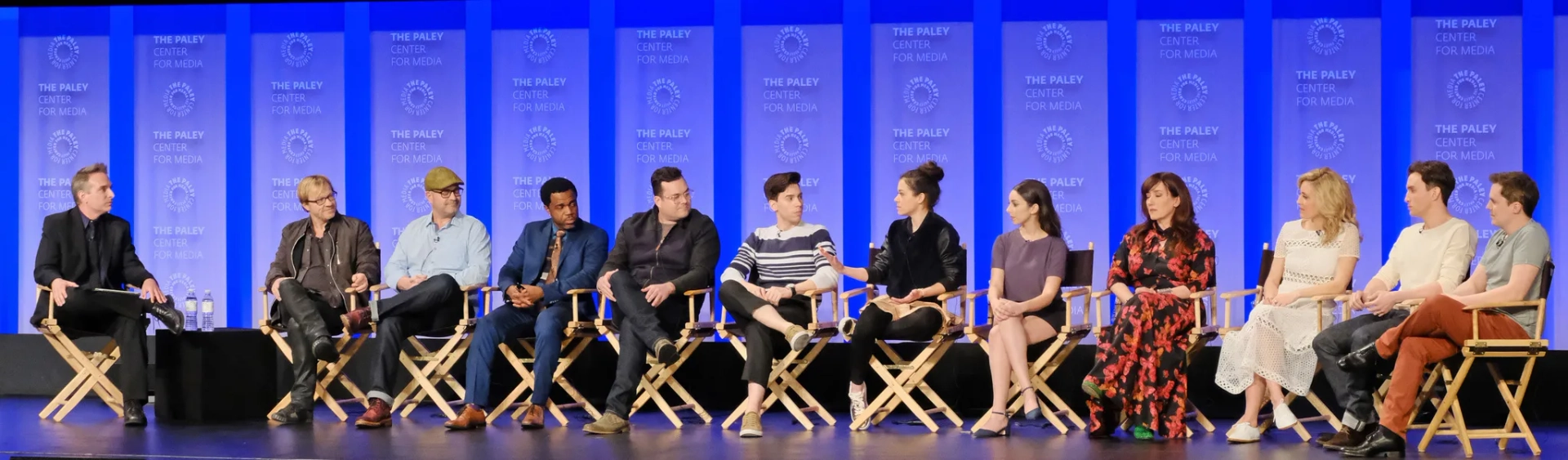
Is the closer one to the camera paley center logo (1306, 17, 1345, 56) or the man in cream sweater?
the man in cream sweater

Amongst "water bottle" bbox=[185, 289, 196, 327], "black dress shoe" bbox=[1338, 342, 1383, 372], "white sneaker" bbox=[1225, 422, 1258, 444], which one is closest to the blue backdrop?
"water bottle" bbox=[185, 289, 196, 327]

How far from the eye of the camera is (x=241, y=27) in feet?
23.9

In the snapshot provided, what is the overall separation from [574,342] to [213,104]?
254 cm

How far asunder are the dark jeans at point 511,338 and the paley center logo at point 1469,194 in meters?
3.99

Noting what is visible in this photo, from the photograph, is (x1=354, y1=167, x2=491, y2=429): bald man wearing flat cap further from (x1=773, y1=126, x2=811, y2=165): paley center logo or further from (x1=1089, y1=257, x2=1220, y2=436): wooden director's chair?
(x1=1089, y1=257, x2=1220, y2=436): wooden director's chair

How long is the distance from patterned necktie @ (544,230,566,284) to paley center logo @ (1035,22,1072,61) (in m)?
2.45

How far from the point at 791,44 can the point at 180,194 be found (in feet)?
10.4

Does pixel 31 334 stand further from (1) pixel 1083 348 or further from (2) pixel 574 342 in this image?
(1) pixel 1083 348

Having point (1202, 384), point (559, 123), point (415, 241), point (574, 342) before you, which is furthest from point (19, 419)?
point (1202, 384)

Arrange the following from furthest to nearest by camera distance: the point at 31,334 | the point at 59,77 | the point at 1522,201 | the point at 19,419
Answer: the point at 59,77 < the point at 31,334 < the point at 19,419 < the point at 1522,201

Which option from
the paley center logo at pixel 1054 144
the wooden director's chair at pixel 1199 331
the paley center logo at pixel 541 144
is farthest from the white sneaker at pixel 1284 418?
the paley center logo at pixel 541 144

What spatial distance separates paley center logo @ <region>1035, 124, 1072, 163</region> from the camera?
6.86 m

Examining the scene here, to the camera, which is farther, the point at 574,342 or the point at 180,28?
the point at 180,28

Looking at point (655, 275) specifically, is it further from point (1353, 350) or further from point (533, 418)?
point (1353, 350)
